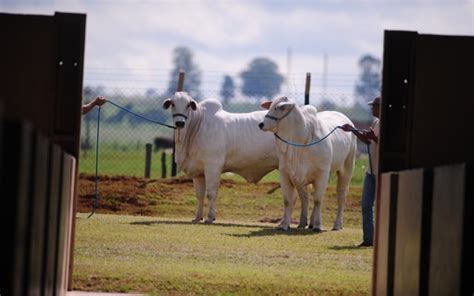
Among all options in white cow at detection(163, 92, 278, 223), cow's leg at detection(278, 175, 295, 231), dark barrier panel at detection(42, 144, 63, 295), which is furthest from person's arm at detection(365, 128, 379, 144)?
dark barrier panel at detection(42, 144, 63, 295)

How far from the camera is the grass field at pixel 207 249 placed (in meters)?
13.6

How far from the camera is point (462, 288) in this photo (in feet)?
28.1

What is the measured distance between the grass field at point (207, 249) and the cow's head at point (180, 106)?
66.0 inches

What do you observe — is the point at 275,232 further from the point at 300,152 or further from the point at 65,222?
the point at 65,222

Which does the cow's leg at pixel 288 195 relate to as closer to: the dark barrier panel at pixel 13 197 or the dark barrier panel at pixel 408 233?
the dark barrier panel at pixel 408 233

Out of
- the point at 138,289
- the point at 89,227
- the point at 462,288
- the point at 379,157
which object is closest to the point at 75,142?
the point at 138,289

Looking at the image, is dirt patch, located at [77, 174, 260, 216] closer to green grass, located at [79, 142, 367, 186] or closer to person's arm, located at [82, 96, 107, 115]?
person's arm, located at [82, 96, 107, 115]

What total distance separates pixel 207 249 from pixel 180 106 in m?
6.88

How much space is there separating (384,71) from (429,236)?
3626 mm

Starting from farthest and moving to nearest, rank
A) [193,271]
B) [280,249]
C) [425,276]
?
1. [280,249]
2. [193,271]
3. [425,276]

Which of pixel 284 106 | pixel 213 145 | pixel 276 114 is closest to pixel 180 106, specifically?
pixel 213 145

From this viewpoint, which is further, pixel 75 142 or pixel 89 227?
pixel 89 227

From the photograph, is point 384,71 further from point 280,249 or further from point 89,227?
point 89,227

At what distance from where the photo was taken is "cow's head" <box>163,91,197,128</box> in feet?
78.0
